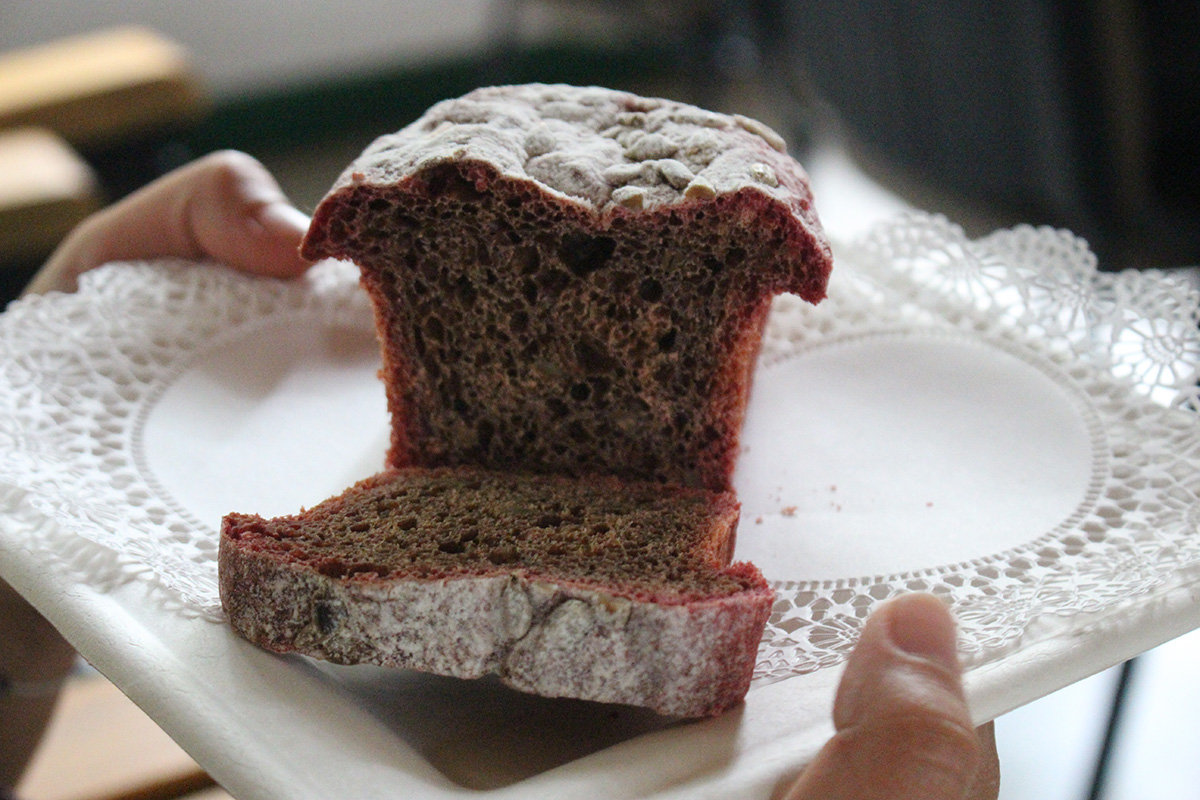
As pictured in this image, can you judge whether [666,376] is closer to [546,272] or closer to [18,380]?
[546,272]

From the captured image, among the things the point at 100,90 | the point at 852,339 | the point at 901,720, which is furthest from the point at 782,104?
the point at 901,720

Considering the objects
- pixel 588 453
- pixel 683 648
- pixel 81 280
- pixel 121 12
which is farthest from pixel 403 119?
pixel 683 648

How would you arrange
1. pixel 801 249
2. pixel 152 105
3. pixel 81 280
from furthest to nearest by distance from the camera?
pixel 152 105 → pixel 81 280 → pixel 801 249

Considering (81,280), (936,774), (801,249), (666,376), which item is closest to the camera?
(936,774)

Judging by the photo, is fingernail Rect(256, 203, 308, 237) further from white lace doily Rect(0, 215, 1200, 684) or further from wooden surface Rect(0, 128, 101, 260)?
wooden surface Rect(0, 128, 101, 260)

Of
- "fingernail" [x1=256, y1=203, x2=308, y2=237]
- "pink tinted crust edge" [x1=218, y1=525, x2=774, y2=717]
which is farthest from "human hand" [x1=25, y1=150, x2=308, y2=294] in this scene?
"pink tinted crust edge" [x1=218, y1=525, x2=774, y2=717]

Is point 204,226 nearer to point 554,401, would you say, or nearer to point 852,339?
point 554,401
